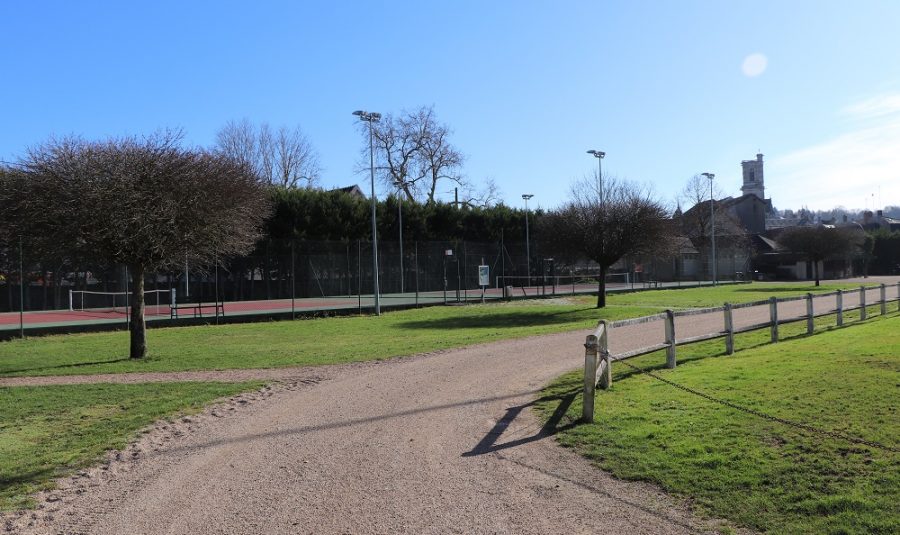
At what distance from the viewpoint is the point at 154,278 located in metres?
30.9

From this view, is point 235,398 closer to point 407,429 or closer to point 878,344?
point 407,429

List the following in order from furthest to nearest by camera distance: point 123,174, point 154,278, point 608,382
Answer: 1. point 154,278
2. point 123,174
3. point 608,382

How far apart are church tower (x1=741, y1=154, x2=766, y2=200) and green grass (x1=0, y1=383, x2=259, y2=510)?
123261 mm

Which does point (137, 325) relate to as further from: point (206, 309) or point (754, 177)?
point (754, 177)

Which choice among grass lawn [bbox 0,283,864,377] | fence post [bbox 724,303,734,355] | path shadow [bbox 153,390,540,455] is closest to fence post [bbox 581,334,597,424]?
path shadow [bbox 153,390,540,455]

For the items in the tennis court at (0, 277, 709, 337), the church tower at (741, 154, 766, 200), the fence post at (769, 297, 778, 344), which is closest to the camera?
the fence post at (769, 297, 778, 344)

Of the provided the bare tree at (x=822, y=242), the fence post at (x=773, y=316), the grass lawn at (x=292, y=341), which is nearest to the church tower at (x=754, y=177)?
the bare tree at (x=822, y=242)

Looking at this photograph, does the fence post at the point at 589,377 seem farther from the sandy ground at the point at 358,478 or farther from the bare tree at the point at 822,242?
the bare tree at the point at 822,242

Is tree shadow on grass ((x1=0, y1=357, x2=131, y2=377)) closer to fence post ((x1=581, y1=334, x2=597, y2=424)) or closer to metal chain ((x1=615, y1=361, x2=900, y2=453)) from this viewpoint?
fence post ((x1=581, y1=334, x2=597, y2=424))

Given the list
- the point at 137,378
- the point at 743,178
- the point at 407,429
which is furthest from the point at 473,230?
the point at 743,178

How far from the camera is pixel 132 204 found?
14.5 m

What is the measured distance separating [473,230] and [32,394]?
48145mm

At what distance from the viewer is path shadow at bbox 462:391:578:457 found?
7.36 m

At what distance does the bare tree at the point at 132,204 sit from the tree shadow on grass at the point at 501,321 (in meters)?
9.68
